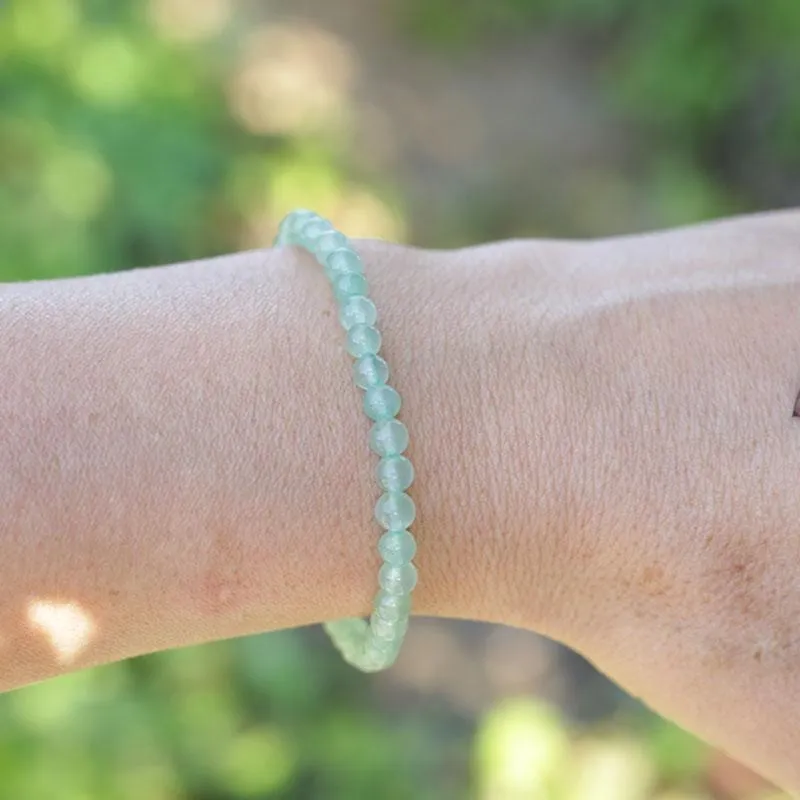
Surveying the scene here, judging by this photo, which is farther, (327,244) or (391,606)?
(327,244)

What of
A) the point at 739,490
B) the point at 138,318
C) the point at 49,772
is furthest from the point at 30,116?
the point at 739,490

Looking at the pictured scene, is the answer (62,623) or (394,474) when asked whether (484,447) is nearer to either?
(394,474)

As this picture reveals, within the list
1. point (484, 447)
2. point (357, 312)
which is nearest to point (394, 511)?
point (484, 447)

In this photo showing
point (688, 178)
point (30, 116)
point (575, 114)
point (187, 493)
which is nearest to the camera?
point (187, 493)

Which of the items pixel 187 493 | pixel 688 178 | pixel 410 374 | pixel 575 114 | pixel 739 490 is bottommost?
pixel 739 490

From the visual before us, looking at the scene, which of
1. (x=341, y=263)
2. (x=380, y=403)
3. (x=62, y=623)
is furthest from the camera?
(x=341, y=263)

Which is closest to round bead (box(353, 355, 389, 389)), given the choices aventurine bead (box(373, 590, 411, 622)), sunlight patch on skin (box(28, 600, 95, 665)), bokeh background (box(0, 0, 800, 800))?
aventurine bead (box(373, 590, 411, 622))

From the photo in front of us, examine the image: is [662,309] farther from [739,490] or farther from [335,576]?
[335,576]
